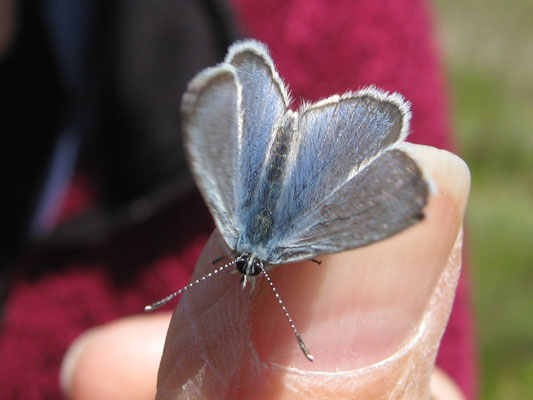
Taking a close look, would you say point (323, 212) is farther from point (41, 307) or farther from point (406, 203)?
point (41, 307)

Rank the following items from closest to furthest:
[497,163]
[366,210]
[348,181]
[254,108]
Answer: [366,210] → [348,181] → [254,108] → [497,163]

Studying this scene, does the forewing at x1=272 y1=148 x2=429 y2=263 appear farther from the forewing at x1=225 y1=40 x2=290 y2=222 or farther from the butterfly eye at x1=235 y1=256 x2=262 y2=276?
the forewing at x1=225 y1=40 x2=290 y2=222

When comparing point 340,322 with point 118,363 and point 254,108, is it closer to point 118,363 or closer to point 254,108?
point 254,108

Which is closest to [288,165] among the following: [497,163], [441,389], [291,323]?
[291,323]

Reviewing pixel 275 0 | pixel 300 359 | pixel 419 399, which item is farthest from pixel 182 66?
pixel 419 399

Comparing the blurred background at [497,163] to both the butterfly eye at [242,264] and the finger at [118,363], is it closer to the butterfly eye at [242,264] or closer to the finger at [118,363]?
the finger at [118,363]

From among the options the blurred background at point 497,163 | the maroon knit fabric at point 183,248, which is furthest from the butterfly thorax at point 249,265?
the blurred background at point 497,163
